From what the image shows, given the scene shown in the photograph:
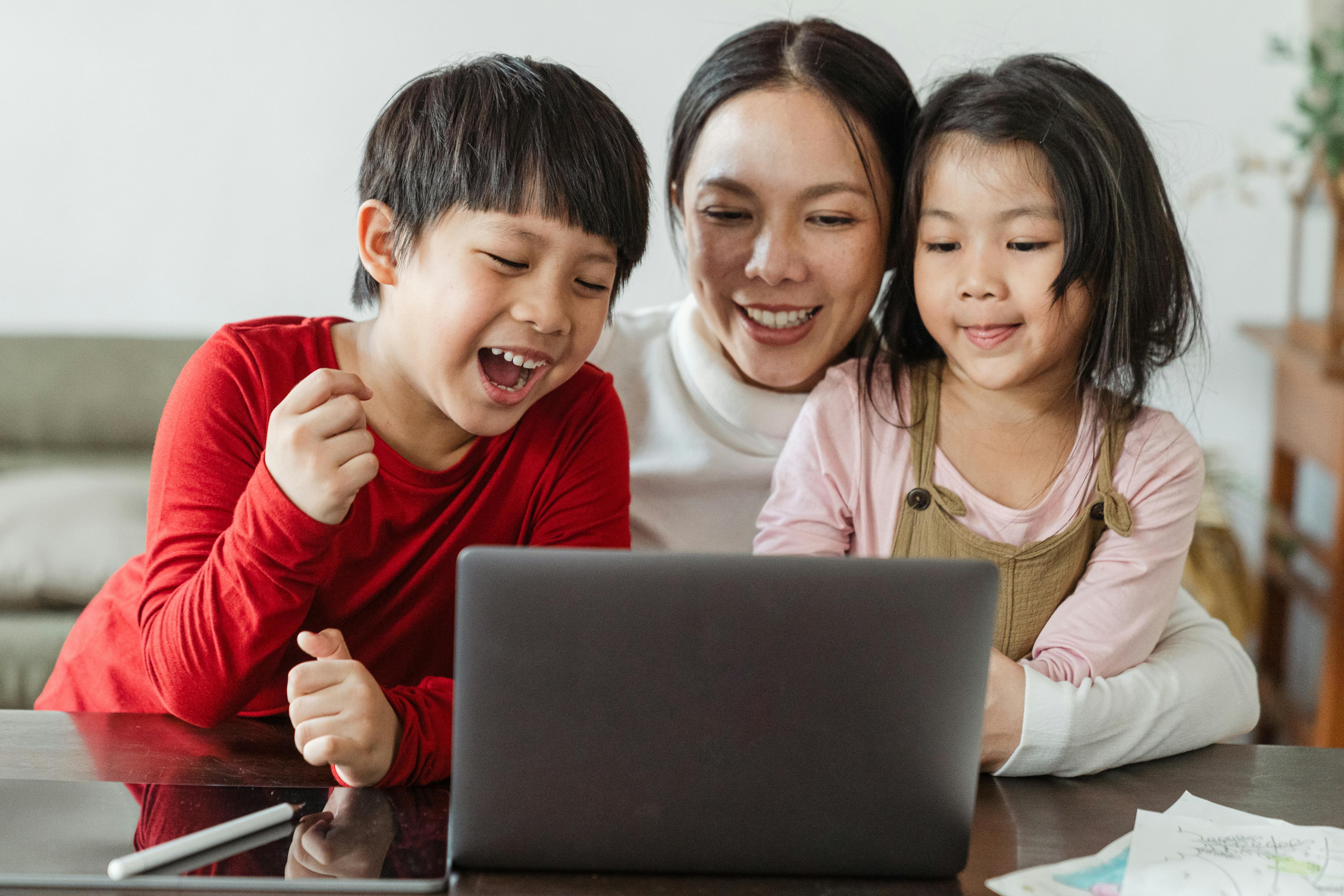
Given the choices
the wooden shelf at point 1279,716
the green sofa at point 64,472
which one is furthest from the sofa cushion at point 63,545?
the wooden shelf at point 1279,716

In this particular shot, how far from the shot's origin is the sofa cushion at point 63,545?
231cm

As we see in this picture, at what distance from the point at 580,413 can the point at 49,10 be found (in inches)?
87.9

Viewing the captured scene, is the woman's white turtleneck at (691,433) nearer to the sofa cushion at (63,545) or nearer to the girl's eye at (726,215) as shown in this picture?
the girl's eye at (726,215)

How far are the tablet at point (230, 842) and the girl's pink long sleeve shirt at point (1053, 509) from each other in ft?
1.50

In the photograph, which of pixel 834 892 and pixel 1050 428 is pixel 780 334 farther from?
pixel 834 892

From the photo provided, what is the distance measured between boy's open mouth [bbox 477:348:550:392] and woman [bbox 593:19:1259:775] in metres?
0.34

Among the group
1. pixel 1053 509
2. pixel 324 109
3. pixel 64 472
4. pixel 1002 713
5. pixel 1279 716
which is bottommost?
pixel 1279 716

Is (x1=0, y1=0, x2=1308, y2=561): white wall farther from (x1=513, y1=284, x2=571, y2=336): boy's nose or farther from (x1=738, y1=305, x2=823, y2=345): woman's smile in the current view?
(x1=513, y1=284, x2=571, y2=336): boy's nose

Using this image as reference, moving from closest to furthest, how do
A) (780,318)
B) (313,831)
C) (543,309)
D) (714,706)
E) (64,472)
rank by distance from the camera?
(714,706)
(313,831)
(543,309)
(780,318)
(64,472)

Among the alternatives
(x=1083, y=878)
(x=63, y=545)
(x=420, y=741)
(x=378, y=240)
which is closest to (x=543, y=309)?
(x=378, y=240)

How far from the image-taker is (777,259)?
50.0 inches

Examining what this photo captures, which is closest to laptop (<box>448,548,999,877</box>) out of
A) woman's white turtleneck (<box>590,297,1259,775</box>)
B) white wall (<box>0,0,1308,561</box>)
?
woman's white turtleneck (<box>590,297,1259,775</box>)

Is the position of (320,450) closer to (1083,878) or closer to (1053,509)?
(1083,878)

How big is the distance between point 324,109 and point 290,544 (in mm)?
2116
